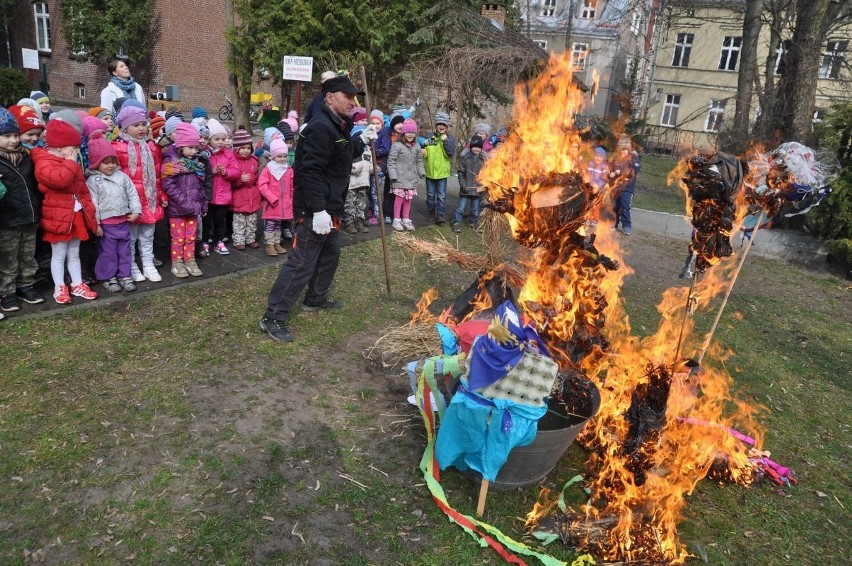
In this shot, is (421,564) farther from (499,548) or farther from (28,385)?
(28,385)

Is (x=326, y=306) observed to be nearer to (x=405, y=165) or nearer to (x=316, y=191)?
(x=316, y=191)

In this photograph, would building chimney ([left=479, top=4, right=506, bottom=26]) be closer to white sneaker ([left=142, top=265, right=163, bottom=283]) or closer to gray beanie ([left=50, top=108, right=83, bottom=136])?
gray beanie ([left=50, top=108, right=83, bottom=136])

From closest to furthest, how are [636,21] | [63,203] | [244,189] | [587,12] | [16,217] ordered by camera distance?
[16,217], [63,203], [244,189], [636,21], [587,12]

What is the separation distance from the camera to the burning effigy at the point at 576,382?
3268 mm

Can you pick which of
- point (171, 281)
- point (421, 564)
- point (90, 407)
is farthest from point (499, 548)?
point (171, 281)

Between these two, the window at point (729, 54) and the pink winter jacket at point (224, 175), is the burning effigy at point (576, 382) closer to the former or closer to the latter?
the pink winter jacket at point (224, 175)

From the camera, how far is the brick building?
24.5 metres

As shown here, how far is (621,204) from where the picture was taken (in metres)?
11.9

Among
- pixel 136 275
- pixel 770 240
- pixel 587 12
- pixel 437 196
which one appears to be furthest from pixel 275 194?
pixel 587 12

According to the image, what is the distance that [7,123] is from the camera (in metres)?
4.91

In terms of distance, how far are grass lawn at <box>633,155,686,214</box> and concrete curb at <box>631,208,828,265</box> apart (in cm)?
82

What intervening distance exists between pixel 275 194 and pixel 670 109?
35306 mm

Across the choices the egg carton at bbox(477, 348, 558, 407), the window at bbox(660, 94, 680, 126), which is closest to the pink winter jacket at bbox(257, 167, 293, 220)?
the egg carton at bbox(477, 348, 558, 407)

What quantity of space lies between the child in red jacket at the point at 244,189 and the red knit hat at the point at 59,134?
219cm
